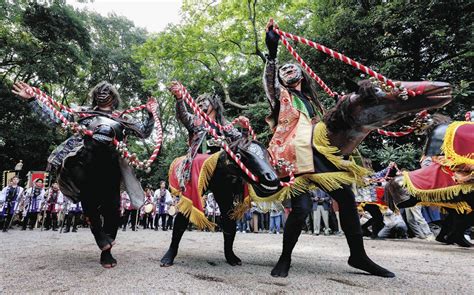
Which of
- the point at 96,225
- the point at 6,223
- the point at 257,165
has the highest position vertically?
the point at 257,165

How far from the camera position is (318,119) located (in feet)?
12.1

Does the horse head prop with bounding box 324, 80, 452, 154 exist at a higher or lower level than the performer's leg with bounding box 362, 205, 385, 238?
higher

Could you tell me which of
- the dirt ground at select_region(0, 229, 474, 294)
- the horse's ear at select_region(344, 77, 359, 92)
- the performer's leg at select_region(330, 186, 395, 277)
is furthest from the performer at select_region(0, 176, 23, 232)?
the horse's ear at select_region(344, 77, 359, 92)

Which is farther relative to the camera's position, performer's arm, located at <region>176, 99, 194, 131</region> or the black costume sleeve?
performer's arm, located at <region>176, 99, 194, 131</region>

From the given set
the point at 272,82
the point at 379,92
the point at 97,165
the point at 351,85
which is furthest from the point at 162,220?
the point at 379,92

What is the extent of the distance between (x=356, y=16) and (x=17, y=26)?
59.4 feet

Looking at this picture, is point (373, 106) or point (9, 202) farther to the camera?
point (9, 202)

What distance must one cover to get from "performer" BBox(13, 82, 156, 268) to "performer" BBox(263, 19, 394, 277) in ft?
5.73

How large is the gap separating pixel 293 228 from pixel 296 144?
840 millimetres

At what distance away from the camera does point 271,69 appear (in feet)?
11.4

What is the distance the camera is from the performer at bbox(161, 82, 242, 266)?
11.8 ft

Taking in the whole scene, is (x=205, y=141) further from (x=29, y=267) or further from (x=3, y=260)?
(x=3, y=260)

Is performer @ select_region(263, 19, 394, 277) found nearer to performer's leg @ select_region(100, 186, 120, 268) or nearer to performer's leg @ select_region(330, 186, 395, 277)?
performer's leg @ select_region(330, 186, 395, 277)

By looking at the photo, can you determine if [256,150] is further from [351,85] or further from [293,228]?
[351,85]
